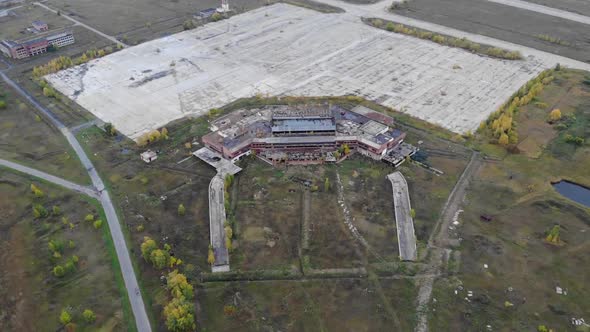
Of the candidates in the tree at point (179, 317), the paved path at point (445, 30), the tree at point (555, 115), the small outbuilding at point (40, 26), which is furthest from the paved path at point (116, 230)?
the paved path at point (445, 30)

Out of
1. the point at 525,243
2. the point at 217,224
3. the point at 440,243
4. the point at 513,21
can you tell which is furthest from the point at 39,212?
the point at 513,21

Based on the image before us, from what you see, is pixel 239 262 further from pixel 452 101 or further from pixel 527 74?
pixel 527 74

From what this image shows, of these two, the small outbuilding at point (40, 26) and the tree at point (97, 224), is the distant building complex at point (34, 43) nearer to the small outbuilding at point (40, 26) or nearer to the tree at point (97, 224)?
the small outbuilding at point (40, 26)

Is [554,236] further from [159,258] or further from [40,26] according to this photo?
[40,26]

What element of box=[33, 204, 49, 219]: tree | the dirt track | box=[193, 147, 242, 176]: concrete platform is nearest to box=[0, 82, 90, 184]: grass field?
box=[33, 204, 49, 219]: tree

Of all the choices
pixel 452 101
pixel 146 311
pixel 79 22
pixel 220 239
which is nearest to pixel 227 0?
pixel 79 22

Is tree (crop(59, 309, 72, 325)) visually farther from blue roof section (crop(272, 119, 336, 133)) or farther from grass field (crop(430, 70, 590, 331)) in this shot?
grass field (crop(430, 70, 590, 331))
